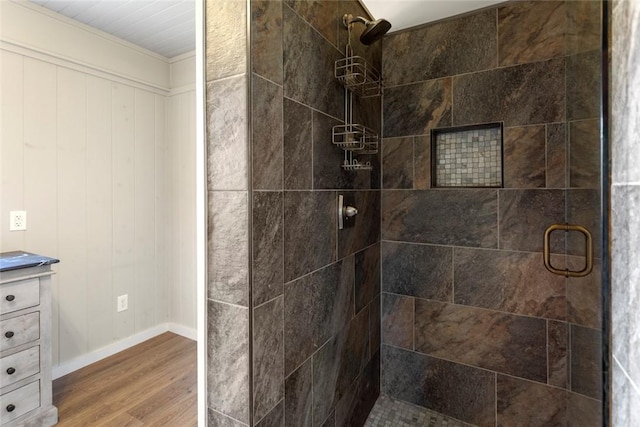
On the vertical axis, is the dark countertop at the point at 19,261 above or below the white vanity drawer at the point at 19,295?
above

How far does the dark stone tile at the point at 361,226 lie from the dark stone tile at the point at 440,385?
858 mm

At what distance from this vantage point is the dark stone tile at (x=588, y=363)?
0.71 metres

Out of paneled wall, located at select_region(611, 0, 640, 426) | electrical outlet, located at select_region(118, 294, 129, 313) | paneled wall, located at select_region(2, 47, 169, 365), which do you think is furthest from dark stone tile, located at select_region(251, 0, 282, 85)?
electrical outlet, located at select_region(118, 294, 129, 313)

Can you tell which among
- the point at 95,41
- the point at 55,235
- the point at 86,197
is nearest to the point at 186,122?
the point at 95,41

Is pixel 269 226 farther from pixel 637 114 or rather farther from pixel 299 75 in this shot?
pixel 637 114

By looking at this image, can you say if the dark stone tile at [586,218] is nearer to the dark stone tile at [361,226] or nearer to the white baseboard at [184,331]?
the dark stone tile at [361,226]

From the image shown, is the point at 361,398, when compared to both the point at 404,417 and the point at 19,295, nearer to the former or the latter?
the point at 404,417

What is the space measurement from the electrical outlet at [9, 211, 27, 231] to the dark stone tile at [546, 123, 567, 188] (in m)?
3.27

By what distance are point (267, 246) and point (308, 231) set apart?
0.97 ft

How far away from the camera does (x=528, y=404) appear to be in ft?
5.44

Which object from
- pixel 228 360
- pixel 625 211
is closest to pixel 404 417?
pixel 228 360

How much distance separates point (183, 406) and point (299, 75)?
211 centimetres

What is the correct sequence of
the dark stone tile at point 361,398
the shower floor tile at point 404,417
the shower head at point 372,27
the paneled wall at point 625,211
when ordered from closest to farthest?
the paneled wall at point 625,211 → the shower head at point 372,27 → the dark stone tile at point 361,398 → the shower floor tile at point 404,417

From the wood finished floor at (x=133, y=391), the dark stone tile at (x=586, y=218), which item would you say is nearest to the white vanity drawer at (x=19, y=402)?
the wood finished floor at (x=133, y=391)
